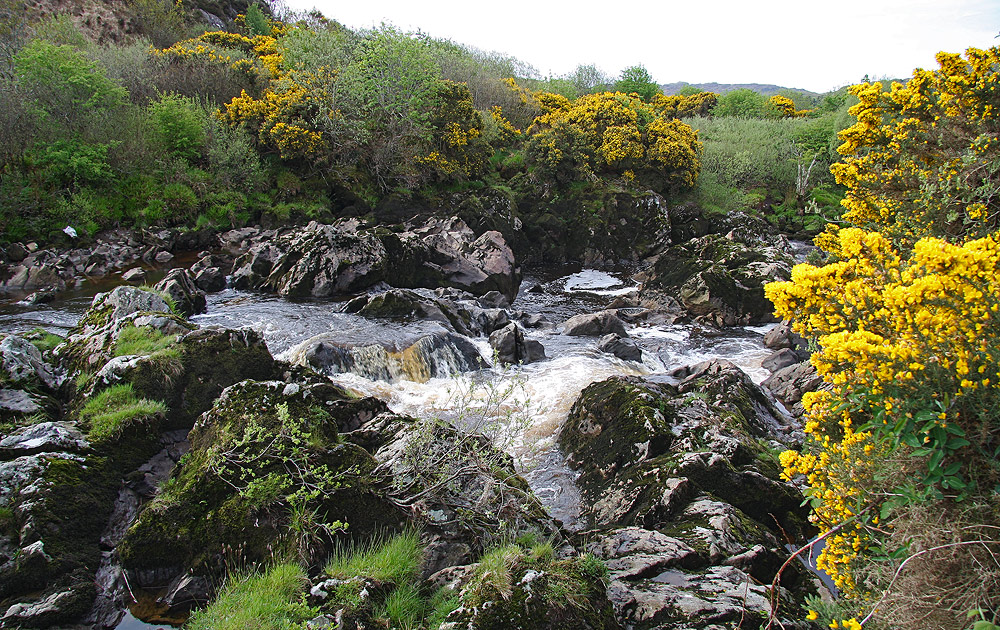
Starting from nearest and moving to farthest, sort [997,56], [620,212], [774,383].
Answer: [997,56], [774,383], [620,212]

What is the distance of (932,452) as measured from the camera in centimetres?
294

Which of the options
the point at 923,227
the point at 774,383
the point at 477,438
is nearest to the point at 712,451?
the point at 477,438

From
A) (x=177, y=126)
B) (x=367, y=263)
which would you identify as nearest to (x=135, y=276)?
(x=367, y=263)

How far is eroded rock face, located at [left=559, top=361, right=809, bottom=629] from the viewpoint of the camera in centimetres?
496

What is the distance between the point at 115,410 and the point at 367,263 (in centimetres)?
1348

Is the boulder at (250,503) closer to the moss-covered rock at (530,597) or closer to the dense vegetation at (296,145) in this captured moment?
the moss-covered rock at (530,597)

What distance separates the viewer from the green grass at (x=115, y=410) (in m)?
6.57

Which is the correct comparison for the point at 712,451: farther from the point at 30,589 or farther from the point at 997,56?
the point at 30,589

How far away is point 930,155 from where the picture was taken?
738cm

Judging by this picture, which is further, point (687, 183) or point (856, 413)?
point (687, 183)

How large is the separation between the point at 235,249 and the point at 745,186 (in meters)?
38.2

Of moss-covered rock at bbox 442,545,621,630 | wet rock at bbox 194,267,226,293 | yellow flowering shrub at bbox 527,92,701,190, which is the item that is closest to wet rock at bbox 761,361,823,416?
moss-covered rock at bbox 442,545,621,630

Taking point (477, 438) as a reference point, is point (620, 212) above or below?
above

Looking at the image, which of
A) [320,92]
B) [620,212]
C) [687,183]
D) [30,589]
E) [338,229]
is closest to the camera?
[30,589]
